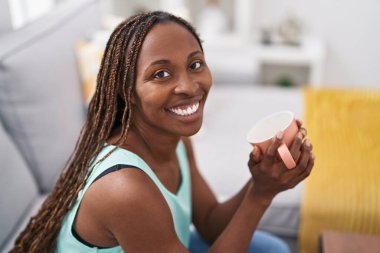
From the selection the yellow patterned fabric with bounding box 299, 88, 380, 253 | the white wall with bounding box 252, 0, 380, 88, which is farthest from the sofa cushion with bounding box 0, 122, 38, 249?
the white wall with bounding box 252, 0, 380, 88

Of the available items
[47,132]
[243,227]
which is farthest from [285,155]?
[47,132]

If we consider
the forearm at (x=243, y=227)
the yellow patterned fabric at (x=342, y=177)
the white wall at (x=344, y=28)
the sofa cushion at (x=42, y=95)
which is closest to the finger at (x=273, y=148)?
the forearm at (x=243, y=227)

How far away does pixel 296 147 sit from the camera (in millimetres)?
898

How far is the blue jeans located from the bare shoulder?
1.24 feet

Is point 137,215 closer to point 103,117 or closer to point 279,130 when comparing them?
point 103,117

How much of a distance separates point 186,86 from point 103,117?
214 mm

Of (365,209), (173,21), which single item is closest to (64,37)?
(173,21)

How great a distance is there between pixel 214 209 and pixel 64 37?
0.95 m

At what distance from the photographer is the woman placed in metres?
0.87

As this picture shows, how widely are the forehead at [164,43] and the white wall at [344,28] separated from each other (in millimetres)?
2383

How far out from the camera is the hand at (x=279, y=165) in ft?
2.95

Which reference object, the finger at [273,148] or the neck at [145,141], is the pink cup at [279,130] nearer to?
the finger at [273,148]

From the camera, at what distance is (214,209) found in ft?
4.04

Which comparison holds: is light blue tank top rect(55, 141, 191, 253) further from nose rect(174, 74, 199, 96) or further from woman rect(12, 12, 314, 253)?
nose rect(174, 74, 199, 96)
